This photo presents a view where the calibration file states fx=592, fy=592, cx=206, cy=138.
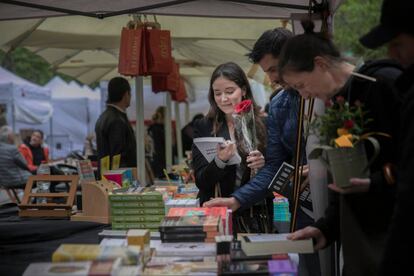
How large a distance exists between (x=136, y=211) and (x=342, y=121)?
53.2 inches

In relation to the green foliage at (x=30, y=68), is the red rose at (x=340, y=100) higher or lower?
lower

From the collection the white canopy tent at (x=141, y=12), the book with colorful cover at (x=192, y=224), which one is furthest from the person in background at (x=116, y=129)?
the book with colorful cover at (x=192, y=224)

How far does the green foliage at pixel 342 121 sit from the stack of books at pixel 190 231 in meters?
0.61

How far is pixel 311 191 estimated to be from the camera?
2857mm

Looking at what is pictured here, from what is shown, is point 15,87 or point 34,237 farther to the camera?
point 15,87

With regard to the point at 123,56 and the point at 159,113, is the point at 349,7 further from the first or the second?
the point at 123,56

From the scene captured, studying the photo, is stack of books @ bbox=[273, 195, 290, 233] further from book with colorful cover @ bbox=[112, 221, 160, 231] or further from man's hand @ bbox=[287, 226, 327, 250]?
man's hand @ bbox=[287, 226, 327, 250]

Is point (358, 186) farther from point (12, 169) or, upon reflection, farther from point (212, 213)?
point (12, 169)

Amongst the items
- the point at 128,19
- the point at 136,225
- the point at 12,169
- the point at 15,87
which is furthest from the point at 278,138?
the point at 15,87

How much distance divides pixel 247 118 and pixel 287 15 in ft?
3.67

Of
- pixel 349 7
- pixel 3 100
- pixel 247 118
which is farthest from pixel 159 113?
pixel 349 7

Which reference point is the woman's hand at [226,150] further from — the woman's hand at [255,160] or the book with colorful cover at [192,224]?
the book with colorful cover at [192,224]

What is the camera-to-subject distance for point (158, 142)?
10070mm

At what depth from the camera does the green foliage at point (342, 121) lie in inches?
77.3
